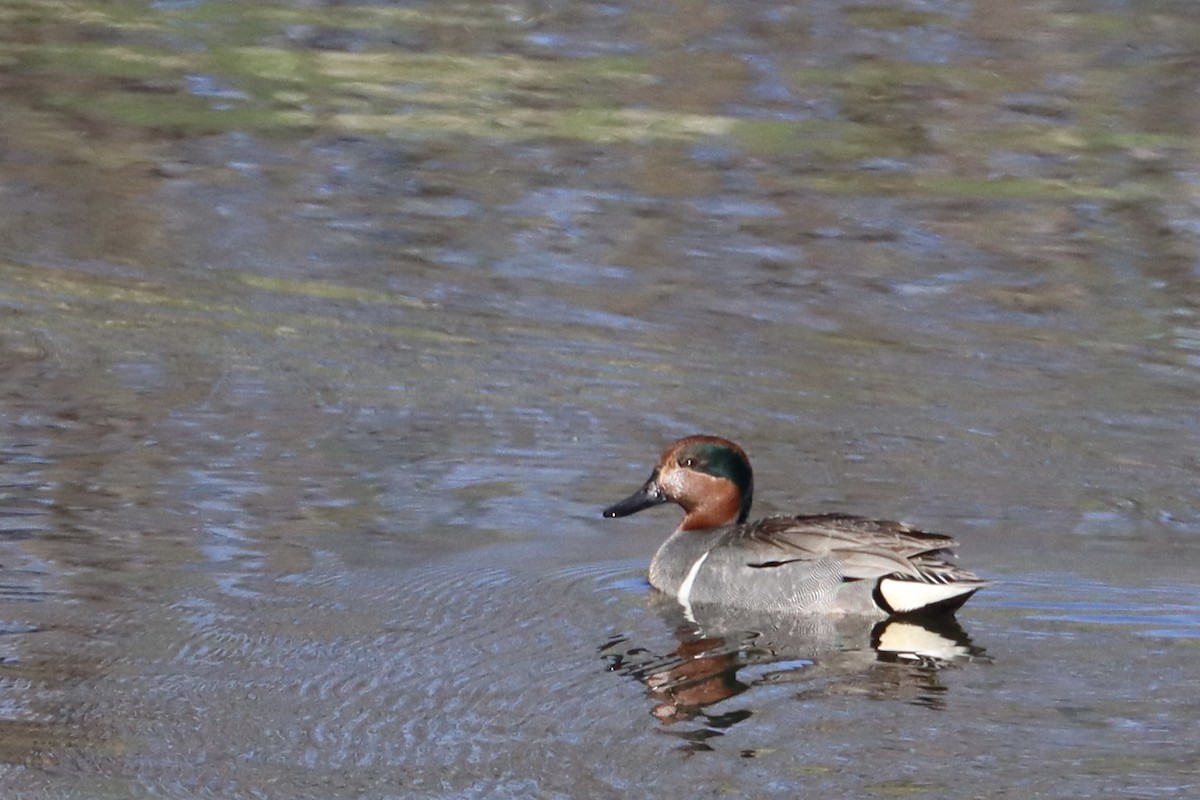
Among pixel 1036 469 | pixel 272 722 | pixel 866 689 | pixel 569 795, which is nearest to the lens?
pixel 569 795

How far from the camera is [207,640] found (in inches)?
279

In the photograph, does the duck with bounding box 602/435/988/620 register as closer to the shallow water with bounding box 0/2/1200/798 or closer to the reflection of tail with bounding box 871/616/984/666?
the reflection of tail with bounding box 871/616/984/666

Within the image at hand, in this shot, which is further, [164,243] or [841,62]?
[841,62]

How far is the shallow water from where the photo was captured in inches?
255

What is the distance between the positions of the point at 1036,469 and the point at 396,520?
2.74 m

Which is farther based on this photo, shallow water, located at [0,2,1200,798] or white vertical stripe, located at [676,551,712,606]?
white vertical stripe, located at [676,551,712,606]

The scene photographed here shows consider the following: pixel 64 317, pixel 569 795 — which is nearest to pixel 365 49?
pixel 64 317

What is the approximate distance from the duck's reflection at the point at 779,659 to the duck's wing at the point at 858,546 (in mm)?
200

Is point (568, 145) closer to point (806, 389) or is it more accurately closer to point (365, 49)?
point (365, 49)

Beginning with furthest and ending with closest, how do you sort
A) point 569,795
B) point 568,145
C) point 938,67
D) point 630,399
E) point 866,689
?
point 938,67 → point 568,145 → point 630,399 → point 866,689 → point 569,795

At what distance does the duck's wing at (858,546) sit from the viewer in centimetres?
757

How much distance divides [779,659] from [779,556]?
2.31ft

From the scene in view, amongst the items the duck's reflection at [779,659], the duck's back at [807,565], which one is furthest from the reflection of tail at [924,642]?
the duck's back at [807,565]

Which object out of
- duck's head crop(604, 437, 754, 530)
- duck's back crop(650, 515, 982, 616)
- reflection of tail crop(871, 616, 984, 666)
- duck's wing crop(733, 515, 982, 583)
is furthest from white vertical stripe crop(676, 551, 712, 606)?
reflection of tail crop(871, 616, 984, 666)
